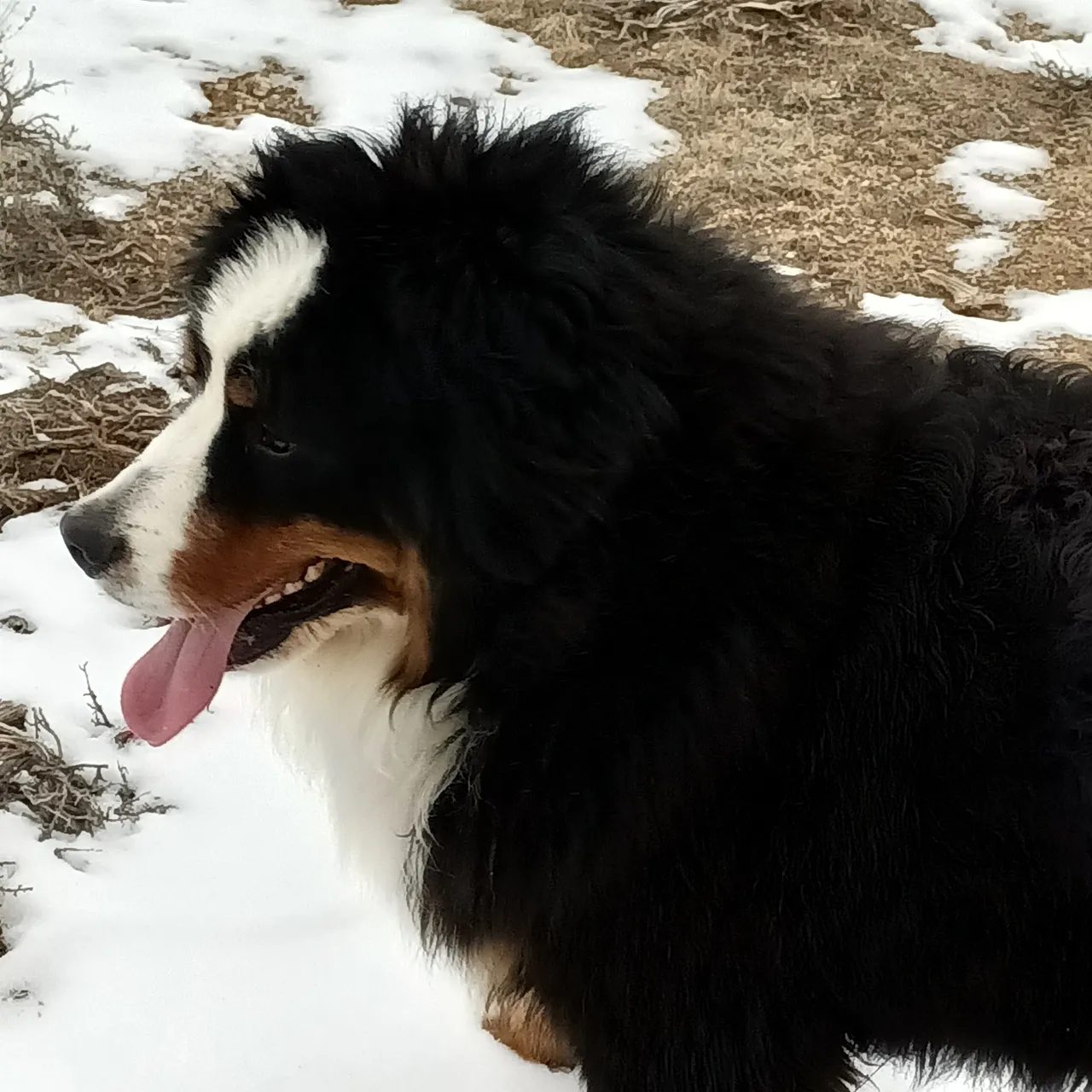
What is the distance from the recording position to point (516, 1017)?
2.34m

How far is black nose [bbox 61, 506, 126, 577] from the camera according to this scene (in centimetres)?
178

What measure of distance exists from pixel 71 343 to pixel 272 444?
2.72 m

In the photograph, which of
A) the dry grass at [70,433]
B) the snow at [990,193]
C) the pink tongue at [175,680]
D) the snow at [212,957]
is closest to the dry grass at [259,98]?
the dry grass at [70,433]

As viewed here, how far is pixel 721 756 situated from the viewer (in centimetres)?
167

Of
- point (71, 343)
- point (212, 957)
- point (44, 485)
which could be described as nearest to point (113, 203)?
point (71, 343)

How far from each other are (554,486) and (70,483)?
2.42 metres

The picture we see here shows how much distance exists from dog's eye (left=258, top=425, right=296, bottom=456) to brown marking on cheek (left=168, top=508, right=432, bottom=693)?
0.11 meters

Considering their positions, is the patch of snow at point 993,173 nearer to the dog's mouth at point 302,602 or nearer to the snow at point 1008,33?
the snow at point 1008,33

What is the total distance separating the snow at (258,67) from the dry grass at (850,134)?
25 centimetres

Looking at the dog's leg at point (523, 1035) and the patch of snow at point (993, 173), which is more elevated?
the patch of snow at point (993, 173)

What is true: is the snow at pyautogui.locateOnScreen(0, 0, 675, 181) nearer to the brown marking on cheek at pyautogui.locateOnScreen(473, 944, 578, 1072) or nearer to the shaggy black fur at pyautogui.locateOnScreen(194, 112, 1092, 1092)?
the shaggy black fur at pyautogui.locateOnScreen(194, 112, 1092, 1092)

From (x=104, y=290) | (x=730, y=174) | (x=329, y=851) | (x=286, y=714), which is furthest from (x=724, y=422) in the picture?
(x=730, y=174)

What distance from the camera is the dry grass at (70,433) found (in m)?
3.51

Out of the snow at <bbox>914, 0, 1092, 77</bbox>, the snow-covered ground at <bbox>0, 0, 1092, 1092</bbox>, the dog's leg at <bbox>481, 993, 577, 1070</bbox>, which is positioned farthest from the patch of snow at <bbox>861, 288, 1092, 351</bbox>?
the dog's leg at <bbox>481, 993, 577, 1070</bbox>
